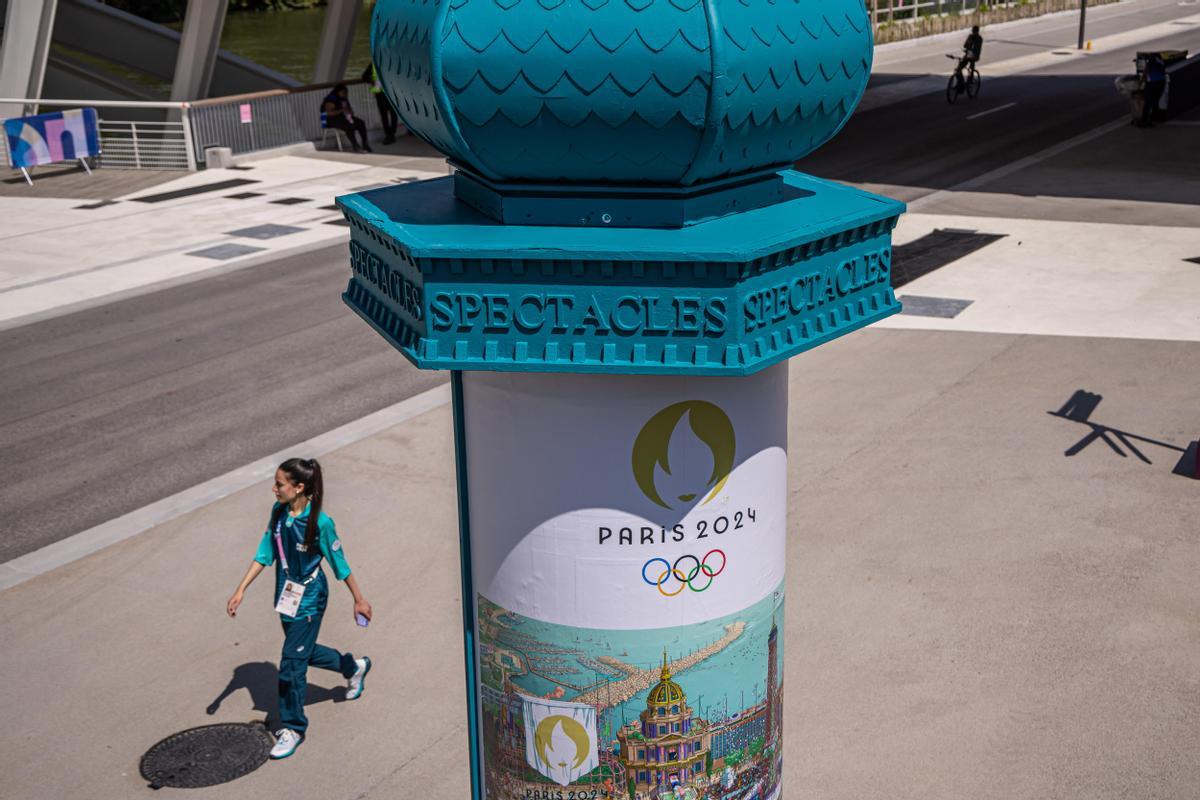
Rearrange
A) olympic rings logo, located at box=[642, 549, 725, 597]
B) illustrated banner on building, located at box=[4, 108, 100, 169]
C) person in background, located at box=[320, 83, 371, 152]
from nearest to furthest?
olympic rings logo, located at box=[642, 549, 725, 597] < illustrated banner on building, located at box=[4, 108, 100, 169] < person in background, located at box=[320, 83, 371, 152]

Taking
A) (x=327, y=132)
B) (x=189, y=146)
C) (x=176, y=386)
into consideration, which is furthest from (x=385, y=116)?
(x=176, y=386)

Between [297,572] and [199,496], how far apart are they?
4398 mm

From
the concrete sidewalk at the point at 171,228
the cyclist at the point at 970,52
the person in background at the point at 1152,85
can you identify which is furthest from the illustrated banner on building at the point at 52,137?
the person in background at the point at 1152,85

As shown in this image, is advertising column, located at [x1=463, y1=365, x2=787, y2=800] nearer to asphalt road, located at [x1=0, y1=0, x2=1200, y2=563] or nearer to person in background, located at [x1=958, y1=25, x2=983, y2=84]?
asphalt road, located at [x1=0, y1=0, x2=1200, y2=563]

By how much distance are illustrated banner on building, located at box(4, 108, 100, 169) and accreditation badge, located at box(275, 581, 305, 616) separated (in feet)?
71.8

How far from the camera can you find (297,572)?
743cm

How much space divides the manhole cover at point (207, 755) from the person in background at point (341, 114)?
76.4 ft

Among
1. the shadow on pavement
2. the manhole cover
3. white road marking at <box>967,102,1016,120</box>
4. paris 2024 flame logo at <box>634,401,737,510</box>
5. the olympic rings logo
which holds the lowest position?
the manhole cover

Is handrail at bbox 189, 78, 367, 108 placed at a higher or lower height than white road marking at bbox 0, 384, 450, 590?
higher

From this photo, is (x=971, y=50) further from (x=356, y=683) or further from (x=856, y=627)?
(x=356, y=683)

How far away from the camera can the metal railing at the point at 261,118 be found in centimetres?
2822

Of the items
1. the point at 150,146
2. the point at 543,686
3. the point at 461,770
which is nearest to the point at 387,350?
the point at 461,770

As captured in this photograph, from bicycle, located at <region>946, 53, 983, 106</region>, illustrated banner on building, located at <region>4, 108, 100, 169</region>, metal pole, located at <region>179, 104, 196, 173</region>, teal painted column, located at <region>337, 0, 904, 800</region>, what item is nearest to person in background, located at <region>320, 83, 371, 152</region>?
metal pole, located at <region>179, 104, 196, 173</region>

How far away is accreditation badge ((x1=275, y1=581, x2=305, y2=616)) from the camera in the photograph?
746 centimetres
